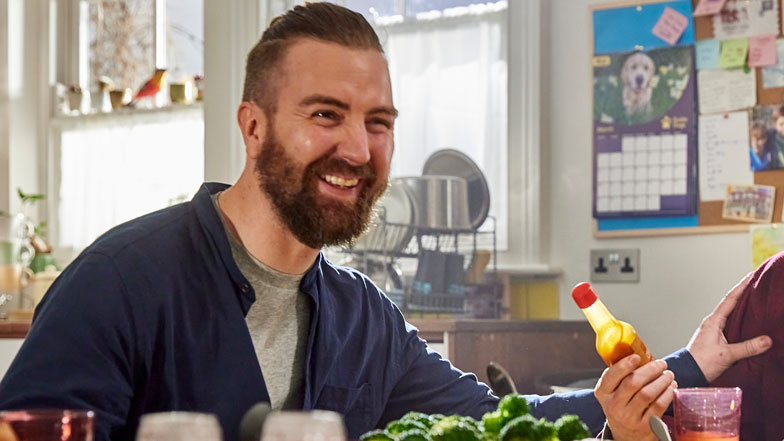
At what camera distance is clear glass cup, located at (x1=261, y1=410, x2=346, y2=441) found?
2.10 feet

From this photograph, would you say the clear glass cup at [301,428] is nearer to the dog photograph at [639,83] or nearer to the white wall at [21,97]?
the dog photograph at [639,83]

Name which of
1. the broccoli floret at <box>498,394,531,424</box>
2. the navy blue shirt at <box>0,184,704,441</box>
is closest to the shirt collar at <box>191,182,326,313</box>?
the navy blue shirt at <box>0,184,704,441</box>

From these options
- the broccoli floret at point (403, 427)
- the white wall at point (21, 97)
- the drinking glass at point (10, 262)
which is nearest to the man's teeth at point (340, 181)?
the broccoli floret at point (403, 427)

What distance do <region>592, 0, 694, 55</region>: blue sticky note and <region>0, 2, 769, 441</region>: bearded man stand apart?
5.28 feet

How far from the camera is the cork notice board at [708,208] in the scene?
2900 mm

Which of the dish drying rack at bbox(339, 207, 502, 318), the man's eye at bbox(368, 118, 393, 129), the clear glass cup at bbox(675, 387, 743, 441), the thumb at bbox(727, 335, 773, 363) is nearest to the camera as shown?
the clear glass cup at bbox(675, 387, 743, 441)

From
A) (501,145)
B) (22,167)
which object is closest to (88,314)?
(501,145)

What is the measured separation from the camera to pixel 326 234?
61.5 inches

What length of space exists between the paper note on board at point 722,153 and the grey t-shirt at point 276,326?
5.74 ft

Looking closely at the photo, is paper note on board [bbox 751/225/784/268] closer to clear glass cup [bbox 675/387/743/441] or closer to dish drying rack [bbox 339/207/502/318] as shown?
dish drying rack [bbox 339/207/502/318]

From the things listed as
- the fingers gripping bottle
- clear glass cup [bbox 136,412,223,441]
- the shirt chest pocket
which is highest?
clear glass cup [bbox 136,412,223,441]

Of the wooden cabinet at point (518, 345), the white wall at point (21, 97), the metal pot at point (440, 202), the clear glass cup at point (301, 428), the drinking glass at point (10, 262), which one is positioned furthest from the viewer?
the white wall at point (21, 97)

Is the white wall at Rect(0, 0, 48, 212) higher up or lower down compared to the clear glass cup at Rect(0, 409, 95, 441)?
higher up

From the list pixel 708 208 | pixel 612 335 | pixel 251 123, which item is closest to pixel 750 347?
pixel 612 335
